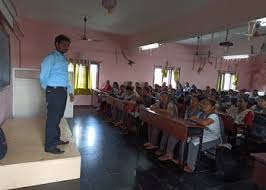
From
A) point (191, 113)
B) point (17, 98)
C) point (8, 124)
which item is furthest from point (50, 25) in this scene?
point (191, 113)

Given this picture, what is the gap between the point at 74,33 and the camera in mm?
7297

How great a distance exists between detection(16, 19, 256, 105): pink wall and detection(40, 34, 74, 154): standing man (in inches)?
210

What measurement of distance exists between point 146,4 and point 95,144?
2989 millimetres

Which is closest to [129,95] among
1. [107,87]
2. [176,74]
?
[107,87]

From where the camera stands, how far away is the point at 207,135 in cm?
298

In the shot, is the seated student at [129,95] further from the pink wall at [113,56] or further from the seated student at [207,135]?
the pink wall at [113,56]

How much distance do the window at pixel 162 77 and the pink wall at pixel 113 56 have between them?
235mm

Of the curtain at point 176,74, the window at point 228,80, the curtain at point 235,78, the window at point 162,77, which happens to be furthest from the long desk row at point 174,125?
the curtain at point 235,78

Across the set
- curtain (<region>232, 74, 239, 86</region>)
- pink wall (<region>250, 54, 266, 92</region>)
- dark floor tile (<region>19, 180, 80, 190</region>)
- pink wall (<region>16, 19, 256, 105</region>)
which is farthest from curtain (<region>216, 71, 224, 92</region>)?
dark floor tile (<region>19, 180, 80, 190</region>)

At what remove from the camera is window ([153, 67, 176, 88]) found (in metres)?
9.05

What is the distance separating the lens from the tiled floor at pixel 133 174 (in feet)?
7.98

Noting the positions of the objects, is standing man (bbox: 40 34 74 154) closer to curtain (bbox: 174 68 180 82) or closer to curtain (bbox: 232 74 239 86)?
curtain (bbox: 174 68 180 82)

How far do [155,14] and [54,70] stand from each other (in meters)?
3.55

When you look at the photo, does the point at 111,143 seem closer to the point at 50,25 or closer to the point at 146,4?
the point at 146,4
